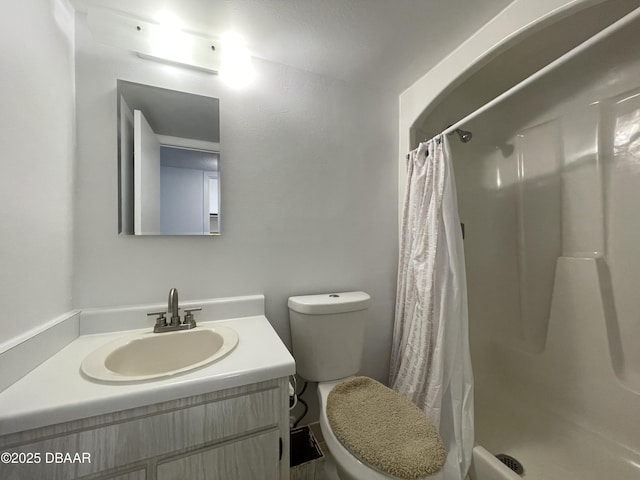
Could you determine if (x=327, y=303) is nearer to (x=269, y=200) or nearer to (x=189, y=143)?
(x=269, y=200)

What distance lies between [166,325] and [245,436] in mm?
554

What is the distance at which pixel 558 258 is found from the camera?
145cm

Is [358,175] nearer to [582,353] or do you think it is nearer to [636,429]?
[582,353]

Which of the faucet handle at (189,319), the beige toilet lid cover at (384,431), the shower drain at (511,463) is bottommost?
the shower drain at (511,463)

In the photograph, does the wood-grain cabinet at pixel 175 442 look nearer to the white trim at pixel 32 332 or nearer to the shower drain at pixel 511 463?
the white trim at pixel 32 332

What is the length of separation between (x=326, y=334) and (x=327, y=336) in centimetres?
1

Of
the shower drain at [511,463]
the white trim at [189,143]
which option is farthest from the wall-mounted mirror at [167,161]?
the shower drain at [511,463]

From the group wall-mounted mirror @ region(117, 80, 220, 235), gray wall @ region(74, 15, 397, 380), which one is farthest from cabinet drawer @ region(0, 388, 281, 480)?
wall-mounted mirror @ region(117, 80, 220, 235)

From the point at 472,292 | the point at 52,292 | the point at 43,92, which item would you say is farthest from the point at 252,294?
the point at 472,292

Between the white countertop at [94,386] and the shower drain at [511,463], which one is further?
the shower drain at [511,463]

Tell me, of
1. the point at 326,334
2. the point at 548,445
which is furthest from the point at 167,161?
the point at 548,445

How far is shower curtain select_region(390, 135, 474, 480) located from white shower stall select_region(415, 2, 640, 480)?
38 cm

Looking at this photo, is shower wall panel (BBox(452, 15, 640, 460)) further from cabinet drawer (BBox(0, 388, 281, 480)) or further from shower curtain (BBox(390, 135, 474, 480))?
cabinet drawer (BBox(0, 388, 281, 480))

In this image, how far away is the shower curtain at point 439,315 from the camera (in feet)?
3.63
